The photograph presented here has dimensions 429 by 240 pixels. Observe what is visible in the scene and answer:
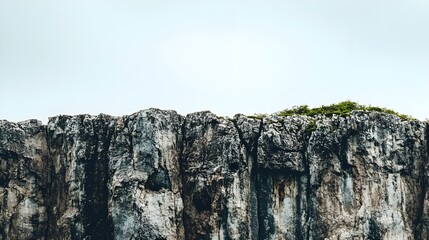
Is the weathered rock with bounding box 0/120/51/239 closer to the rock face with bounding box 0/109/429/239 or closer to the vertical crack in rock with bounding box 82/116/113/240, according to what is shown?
the rock face with bounding box 0/109/429/239

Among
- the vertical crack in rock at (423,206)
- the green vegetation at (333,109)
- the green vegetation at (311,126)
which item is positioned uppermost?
the green vegetation at (333,109)

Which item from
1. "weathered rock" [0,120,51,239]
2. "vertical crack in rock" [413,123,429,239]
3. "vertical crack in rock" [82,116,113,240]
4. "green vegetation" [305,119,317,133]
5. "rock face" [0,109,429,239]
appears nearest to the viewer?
"rock face" [0,109,429,239]

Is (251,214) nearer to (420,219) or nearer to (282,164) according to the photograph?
(282,164)

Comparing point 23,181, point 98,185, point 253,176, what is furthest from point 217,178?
point 23,181

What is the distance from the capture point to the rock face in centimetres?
4322

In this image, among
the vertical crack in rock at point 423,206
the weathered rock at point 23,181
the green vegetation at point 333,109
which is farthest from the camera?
the green vegetation at point 333,109

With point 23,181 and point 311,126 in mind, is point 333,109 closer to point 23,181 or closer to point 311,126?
point 311,126

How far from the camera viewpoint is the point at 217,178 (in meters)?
43.3

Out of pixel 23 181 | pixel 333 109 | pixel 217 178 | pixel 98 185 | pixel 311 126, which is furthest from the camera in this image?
pixel 333 109

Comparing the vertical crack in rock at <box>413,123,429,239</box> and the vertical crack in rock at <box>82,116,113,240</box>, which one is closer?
the vertical crack in rock at <box>82,116,113,240</box>

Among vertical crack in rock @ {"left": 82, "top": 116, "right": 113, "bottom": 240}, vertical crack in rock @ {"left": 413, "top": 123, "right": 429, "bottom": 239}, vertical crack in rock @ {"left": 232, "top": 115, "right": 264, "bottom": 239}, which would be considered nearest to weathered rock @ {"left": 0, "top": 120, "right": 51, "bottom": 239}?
vertical crack in rock @ {"left": 82, "top": 116, "right": 113, "bottom": 240}

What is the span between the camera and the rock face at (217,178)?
43.2 metres

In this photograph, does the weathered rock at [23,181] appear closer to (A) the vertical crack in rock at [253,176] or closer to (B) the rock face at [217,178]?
(B) the rock face at [217,178]

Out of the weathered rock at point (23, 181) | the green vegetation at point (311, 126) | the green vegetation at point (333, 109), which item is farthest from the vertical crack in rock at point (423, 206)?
the weathered rock at point (23, 181)
